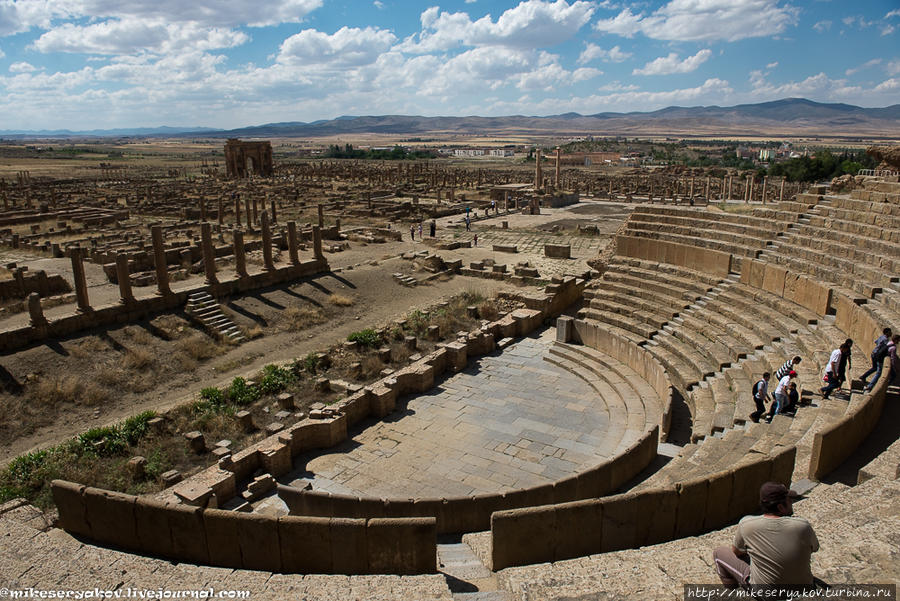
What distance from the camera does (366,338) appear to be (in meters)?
20.1

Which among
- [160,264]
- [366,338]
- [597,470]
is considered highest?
[160,264]

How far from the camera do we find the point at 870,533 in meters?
5.93

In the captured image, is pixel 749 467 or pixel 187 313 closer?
pixel 749 467

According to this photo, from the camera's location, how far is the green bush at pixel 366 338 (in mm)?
20078

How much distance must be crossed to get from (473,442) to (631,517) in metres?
6.23

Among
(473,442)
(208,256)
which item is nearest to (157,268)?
(208,256)

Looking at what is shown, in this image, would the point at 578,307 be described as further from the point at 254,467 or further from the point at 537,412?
the point at 254,467

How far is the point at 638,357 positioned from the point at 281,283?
646 inches

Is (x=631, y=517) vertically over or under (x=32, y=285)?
over

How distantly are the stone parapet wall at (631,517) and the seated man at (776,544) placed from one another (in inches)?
89.2

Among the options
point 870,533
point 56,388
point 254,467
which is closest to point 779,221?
point 870,533

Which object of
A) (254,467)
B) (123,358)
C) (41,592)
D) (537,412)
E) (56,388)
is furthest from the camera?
(123,358)

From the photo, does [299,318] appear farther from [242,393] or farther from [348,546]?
[348,546]

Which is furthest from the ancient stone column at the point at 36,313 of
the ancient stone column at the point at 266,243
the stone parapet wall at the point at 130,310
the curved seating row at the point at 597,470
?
the curved seating row at the point at 597,470
